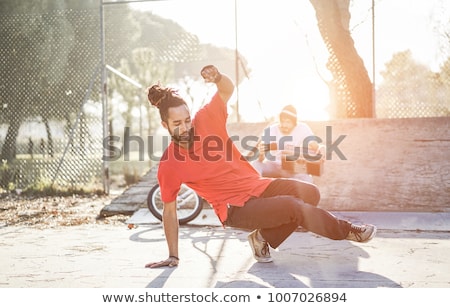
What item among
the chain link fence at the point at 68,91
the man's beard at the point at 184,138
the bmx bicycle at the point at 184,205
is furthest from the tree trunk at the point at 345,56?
the man's beard at the point at 184,138

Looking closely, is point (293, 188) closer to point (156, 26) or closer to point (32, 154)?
point (32, 154)

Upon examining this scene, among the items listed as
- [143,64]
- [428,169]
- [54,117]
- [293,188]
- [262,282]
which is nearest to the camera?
[262,282]

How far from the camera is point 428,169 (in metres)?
6.73

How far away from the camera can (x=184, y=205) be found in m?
6.18

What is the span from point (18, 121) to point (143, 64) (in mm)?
16548

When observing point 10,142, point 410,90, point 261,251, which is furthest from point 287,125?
point 10,142

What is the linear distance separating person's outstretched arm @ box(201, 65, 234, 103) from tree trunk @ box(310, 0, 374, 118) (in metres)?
4.86

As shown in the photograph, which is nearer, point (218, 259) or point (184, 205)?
point (218, 259)

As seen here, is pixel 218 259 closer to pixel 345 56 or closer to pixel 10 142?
pixel 345 56

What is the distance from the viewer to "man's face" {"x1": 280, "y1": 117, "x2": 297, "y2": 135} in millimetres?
5598

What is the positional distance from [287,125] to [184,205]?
4.86 feet

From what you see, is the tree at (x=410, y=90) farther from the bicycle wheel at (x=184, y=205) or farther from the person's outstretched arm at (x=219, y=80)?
the person's outstretched arm at (x=219, y=80)

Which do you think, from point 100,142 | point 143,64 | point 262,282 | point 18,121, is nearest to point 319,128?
point 100,142

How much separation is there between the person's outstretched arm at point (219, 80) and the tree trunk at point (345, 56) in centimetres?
486
